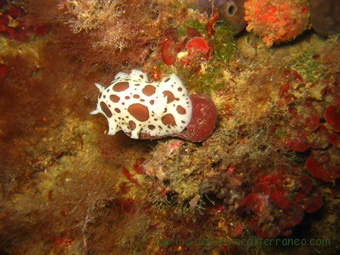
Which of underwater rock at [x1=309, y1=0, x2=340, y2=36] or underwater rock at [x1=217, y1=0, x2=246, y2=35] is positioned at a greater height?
underwater rock at [x1=217, y1=0, x2=246, y2=35]

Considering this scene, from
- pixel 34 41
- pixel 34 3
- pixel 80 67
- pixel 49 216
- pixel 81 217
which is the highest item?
pixel 34 3

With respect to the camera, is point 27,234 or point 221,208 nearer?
point 221,208

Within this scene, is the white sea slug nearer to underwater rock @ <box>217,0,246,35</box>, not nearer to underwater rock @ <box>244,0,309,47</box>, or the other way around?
underwater rock @ <box>217,0,246,35</box>

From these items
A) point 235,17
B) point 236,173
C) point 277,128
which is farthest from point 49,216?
point 235,17

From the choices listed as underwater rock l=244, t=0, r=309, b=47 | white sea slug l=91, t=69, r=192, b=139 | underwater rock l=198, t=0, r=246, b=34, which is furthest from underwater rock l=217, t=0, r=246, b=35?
white sea slug l=91, t=69, r=192, b=139

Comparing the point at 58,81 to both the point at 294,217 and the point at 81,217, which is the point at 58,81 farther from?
the point at 294,217

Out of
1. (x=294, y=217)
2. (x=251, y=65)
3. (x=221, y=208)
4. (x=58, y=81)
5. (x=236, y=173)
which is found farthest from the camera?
(x=58, y=81)

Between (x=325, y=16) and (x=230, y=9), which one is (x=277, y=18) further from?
(x=230, y=9)

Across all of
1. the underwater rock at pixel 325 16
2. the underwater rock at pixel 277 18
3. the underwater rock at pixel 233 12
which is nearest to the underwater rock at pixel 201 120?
the underwater rock at pixel 233 12
